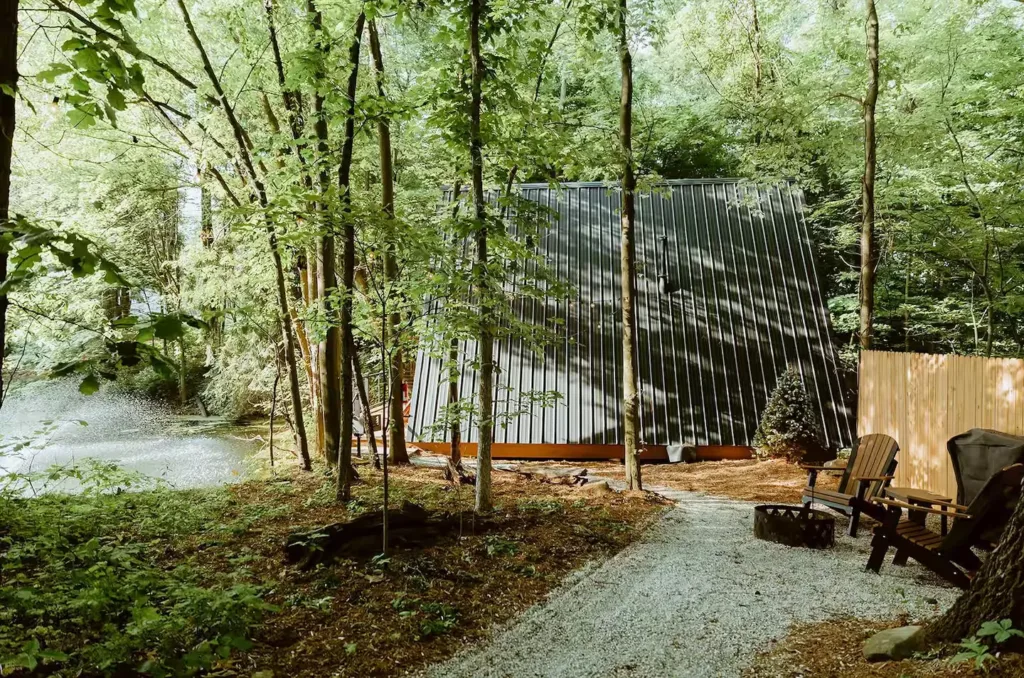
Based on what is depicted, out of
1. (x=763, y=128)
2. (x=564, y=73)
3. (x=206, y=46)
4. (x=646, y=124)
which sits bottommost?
(x=763, y=128)

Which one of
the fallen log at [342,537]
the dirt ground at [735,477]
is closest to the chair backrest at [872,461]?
the dirt ground at [735,477]

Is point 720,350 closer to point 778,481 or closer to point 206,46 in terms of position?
point 778,481

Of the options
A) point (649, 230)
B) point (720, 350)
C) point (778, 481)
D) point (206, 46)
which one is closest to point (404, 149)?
point (206, 46)

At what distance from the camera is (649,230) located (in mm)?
11211

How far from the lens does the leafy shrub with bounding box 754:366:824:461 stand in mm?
8641

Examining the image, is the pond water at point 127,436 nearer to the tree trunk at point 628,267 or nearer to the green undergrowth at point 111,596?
the green undergrowth at point 111,596

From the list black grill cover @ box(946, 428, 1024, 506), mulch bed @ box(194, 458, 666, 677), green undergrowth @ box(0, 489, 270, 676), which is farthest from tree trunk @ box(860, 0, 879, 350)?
green undergrowth @ box(0, 489, 270, 676)

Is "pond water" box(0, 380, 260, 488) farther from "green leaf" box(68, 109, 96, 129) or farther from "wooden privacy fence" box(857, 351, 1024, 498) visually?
"wooden privacy fence" box(857, 351, 1024, 498)

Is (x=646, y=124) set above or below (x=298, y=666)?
above

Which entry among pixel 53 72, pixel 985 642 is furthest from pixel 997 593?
pixel 53 72

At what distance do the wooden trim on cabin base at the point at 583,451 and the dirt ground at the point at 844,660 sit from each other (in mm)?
6064

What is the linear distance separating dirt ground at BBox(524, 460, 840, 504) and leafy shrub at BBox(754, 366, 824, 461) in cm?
22

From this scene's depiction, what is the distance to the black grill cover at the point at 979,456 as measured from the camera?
175 inches

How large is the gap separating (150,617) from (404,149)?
10.1 m
